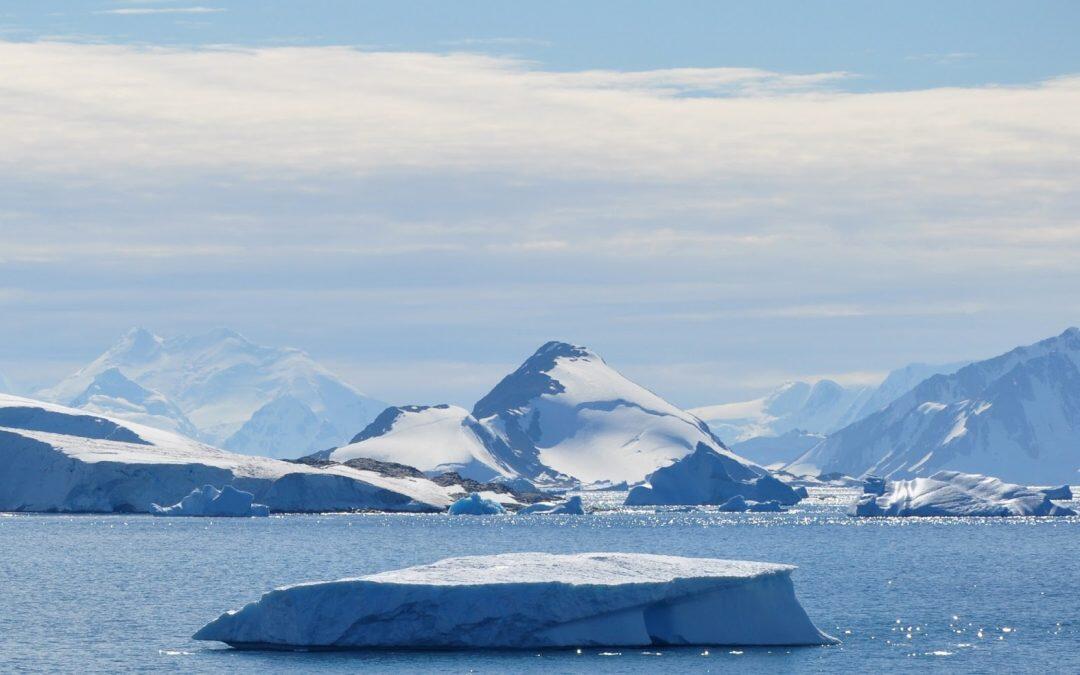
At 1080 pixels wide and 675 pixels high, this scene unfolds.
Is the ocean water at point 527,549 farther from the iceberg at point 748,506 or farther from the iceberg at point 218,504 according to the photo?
the iceberg at point 748,506

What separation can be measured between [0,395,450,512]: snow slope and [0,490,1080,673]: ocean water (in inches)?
163

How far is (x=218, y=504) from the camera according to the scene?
15000cm

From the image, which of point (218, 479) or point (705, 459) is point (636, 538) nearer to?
point (218, 479)

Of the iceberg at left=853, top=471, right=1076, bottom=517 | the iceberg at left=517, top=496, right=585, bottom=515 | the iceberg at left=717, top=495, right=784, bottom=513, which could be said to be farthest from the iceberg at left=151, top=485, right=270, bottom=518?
the iceberg at left=853, top=471, right=1076, bottom=517

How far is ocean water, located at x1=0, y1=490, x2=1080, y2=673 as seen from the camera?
43.2 m

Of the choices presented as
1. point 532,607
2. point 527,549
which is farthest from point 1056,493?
point 532,607

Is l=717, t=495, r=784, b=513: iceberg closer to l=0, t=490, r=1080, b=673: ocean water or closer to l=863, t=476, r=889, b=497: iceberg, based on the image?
l=863, t=476, r=889, b=497: iceberg

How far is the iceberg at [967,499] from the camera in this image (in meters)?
147

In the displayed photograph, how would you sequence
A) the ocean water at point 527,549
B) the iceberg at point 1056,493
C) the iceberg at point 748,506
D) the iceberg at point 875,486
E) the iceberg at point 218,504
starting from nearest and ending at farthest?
the ocean water at point 527,549 < the iceberg at point 218,504 < the iceberg at point 1056,493 < the iceberg at point 875,486 < the iceberg at point 748,506

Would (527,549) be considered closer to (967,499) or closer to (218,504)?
(218,504)

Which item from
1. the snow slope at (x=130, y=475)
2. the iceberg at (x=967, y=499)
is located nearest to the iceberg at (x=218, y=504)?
the snow slope at (x=130, y=475)

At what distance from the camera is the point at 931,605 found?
6178 centimetres

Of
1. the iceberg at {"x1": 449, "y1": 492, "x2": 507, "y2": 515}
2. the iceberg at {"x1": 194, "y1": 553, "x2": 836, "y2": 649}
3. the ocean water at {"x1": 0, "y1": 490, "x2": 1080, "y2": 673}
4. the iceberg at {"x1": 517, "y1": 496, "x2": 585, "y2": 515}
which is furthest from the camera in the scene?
the iceberg at {"x1": 517, "y1": 496, "x2": 585, "y2": 515}

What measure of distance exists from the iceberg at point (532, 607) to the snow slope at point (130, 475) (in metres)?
112
